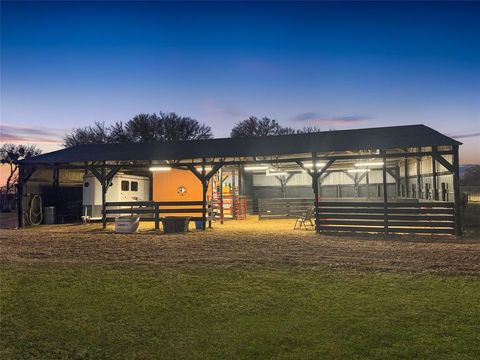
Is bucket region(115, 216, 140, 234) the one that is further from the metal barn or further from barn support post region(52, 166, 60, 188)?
barn support post region(52, 166, 60, 188)

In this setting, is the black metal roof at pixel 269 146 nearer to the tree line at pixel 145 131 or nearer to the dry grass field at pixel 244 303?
the dry grass field at pixel 244 303

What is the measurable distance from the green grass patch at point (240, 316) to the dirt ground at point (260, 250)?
3.67 ft

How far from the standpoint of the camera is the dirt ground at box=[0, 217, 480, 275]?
8008mm

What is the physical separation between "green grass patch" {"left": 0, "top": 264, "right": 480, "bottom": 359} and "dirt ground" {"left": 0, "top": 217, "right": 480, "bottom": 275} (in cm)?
112

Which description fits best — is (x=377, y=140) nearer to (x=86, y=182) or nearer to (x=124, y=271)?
(x=124, y=271)

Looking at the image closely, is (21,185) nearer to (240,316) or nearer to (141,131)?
(240,316)

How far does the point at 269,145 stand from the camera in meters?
16.7

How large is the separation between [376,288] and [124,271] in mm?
5010

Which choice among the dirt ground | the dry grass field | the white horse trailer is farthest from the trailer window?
the dry grass field

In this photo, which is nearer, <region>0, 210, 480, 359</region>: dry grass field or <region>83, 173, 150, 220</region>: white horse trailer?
<region>0, 210, 480, 359</region>: dry grass field

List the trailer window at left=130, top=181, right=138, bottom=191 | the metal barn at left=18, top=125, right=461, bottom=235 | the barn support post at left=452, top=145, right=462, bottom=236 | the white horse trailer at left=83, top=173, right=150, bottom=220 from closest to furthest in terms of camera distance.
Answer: the barn support post at left=452, top=145, right=462, bottom=236 < the metal barn at left=18, top=125, right=461, bottom=235 < the white horse trailer at left=83, top=173, right=150, bottom=220 < the trailer window at left=130, top=181, right=138, bottom=191

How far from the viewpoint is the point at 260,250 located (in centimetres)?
989

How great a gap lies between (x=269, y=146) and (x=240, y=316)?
12266 mm

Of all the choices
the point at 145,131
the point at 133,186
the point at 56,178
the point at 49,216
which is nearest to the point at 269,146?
the point at 133,186
